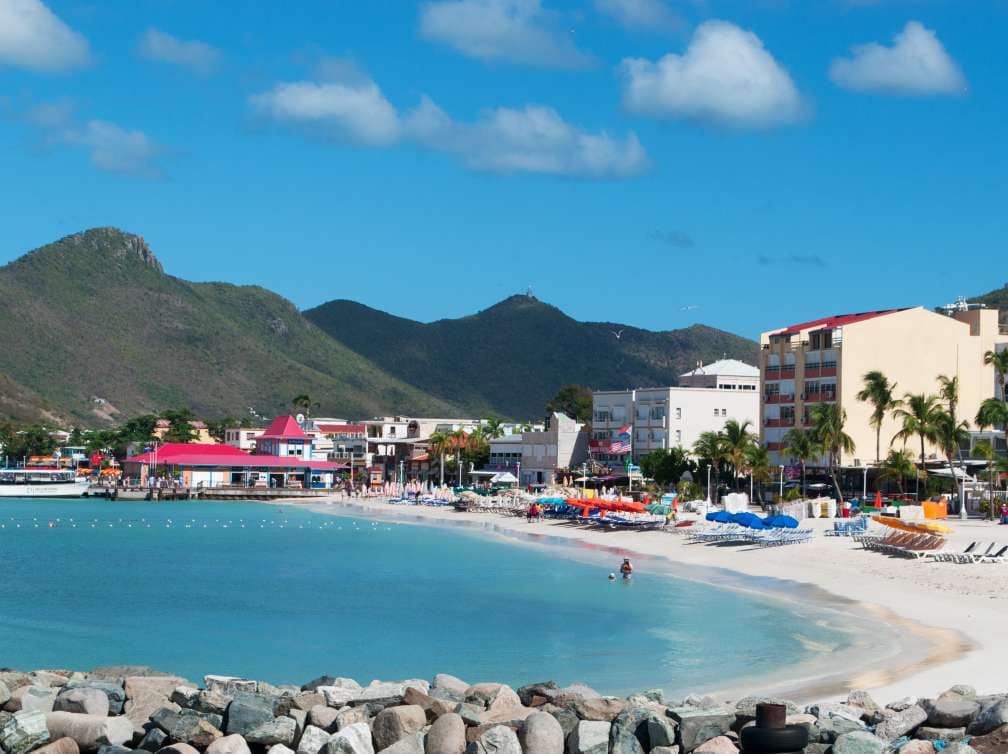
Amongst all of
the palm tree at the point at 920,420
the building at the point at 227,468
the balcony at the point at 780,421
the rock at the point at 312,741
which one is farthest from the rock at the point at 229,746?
the building at the point at 227,468

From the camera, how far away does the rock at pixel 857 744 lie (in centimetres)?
1527

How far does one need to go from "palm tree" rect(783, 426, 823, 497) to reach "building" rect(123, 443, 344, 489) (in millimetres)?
68405

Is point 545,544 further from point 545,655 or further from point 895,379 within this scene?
point 545,655

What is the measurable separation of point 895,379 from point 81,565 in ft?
172

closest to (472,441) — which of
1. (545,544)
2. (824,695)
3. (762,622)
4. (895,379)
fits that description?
(895,379)

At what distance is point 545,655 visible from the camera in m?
31.5

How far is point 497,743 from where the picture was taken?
51.8 ft

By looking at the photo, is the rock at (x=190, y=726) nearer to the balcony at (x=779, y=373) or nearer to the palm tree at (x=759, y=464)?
the palm tree at (x=759, y=464)

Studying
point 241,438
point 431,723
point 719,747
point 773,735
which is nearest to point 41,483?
point 241,438

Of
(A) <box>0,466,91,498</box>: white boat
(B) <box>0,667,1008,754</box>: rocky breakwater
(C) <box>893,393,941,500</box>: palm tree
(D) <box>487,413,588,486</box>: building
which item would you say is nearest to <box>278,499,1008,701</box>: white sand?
(B) <box>0,667,1008,754</box>: rocky breakwater

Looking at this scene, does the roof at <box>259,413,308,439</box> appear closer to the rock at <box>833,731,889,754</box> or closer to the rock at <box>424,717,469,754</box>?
the rock at <box>424,717,469,754</box>

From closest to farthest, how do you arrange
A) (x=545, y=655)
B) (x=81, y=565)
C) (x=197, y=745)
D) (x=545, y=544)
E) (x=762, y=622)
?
1. (x=197, y=745)
2. (x=545, y=655)
3. (x=762, y=622)
4. (x=81, y=565)
5. (x=545, y=544)

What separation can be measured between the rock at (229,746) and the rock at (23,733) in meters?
2.18

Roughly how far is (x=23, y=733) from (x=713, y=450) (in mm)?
77181
